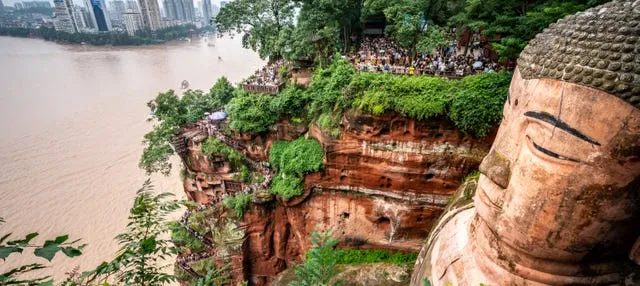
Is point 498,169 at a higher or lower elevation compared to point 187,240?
higher

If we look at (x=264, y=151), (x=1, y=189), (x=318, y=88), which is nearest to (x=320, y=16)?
(x=318, y=88)

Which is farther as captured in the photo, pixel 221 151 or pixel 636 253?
pixel 221 151

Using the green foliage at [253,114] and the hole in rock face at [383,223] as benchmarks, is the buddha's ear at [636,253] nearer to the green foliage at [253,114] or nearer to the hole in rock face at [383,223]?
the hole in rock face at [383,223]

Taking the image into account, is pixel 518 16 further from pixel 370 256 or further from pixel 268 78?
pixel 268 78

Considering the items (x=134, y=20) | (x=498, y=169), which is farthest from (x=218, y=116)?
(x=134, y=20)

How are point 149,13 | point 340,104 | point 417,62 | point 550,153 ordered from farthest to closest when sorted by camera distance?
1. point 149,13
2. point 417,62
3. point 340,104
4. point 550,153

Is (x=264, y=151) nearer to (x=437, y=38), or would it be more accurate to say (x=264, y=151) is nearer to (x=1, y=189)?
(x=437, y=38)

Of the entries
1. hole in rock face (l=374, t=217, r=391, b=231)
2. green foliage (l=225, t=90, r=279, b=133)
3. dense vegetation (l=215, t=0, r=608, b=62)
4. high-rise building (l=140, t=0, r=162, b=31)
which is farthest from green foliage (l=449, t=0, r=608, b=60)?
high-rise building (l=140, t=0, r=162, b=31)

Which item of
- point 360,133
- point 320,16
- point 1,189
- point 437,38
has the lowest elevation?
point 1,189

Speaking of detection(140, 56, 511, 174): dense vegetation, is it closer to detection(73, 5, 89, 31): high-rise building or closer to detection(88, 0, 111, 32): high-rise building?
detection(88, 0, 111, 32): high-rise building
